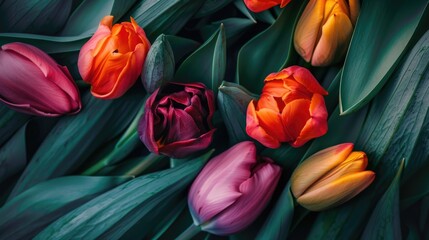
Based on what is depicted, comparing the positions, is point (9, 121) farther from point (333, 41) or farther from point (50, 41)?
point (333, 41)

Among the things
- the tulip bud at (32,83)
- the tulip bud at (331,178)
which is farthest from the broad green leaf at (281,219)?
the tulip bud at (32,83)

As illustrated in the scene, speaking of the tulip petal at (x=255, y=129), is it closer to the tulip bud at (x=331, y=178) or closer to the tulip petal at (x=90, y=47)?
the tulip bud at (x=331, y=178)

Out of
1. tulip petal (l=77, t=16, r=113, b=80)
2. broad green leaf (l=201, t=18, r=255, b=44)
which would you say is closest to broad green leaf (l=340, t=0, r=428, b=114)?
broad green leaf (l=201, t=18, r=255, b=44)

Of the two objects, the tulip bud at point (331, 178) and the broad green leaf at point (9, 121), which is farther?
the broad green leaf at point (9, 121)

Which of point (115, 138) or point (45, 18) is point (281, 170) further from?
point (45, 18)

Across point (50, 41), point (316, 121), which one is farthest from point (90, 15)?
point (316, 121)

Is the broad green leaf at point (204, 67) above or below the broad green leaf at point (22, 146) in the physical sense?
above

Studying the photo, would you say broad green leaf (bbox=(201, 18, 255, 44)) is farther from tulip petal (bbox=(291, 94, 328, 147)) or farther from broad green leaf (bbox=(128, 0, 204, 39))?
tulip petal (bbox=(291, 94, 328, 147))

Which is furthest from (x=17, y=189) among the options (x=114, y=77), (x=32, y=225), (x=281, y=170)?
(x=281, y=170)
